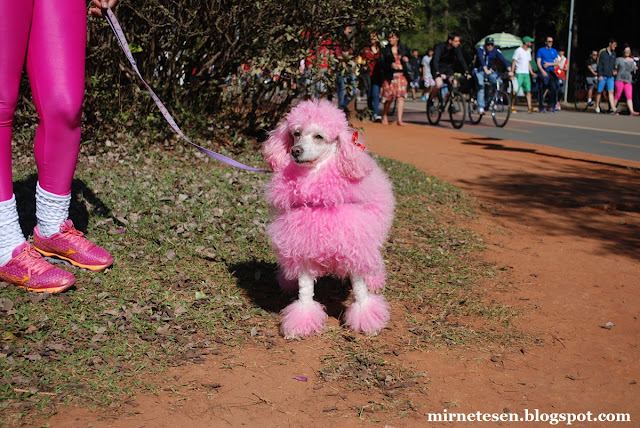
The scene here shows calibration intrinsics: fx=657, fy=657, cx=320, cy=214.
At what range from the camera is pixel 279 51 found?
30.3 feet

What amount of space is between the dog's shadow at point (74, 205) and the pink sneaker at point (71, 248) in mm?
909

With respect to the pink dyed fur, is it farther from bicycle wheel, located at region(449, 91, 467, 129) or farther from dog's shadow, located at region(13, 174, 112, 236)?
bicycle wheel, located at region(449, 91, 467, 129)

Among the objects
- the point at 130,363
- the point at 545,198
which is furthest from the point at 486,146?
the point at 130,363

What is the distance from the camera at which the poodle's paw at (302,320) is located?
3.88 m

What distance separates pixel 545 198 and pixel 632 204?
100 centimetres

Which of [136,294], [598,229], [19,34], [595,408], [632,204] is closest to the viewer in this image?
[595,408]

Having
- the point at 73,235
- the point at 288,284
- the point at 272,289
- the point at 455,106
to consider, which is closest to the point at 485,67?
the point at 455,106

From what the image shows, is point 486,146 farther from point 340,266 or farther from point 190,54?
point 340,266

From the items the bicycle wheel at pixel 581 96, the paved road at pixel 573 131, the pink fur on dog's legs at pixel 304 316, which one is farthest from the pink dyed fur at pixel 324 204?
the bicycle wheel at pixel 581 96

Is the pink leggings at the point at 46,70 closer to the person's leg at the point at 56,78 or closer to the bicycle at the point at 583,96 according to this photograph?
the person's leg at the point at 56,78

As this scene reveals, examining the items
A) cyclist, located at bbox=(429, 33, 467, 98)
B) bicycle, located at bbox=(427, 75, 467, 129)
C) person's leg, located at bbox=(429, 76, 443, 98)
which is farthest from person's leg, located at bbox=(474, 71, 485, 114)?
person's leg, located at bbox=(429, 76, 443, 98)

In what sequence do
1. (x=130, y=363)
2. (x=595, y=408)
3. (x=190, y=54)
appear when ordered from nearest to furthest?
(x=595, y=408) < (x=130, y=363) < (x=190, y=54)

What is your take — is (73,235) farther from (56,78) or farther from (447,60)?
(447,60)

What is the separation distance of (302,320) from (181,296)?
39.2 inches
